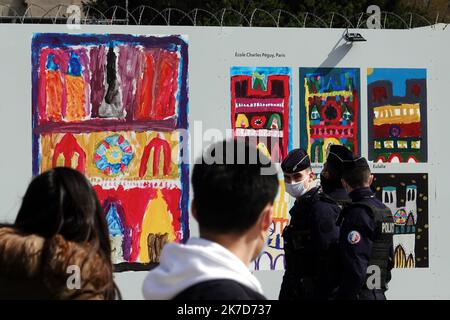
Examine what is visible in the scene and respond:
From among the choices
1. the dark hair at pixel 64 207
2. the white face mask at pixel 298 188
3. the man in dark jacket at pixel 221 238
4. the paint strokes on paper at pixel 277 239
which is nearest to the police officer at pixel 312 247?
Answer: the white face mask at pixel 298 188

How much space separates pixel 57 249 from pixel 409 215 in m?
5.56

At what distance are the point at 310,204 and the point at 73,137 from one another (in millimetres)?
2913

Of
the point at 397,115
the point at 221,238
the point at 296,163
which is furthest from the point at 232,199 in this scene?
the point at 397,115

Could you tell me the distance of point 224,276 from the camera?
235cm

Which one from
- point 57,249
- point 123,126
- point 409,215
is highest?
point 123,126

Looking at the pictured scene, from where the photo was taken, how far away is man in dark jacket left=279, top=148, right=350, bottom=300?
505 cm

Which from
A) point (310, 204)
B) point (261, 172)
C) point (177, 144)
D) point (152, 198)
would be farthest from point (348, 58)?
point (261, 172)

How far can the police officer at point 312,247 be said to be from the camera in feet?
16.6

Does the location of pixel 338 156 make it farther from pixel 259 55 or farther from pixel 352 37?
pixel 352 37

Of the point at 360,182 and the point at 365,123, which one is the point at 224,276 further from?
the point at 365,123

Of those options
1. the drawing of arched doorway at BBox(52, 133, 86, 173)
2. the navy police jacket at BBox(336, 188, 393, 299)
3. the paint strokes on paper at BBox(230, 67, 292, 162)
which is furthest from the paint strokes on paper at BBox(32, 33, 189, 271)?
the navy police jacket at BBox(336, 188, 393, 299)

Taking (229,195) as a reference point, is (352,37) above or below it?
above

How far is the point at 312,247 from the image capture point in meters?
5.12

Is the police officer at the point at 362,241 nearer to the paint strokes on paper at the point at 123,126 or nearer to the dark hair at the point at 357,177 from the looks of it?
the dark hair at the point at 357,177
